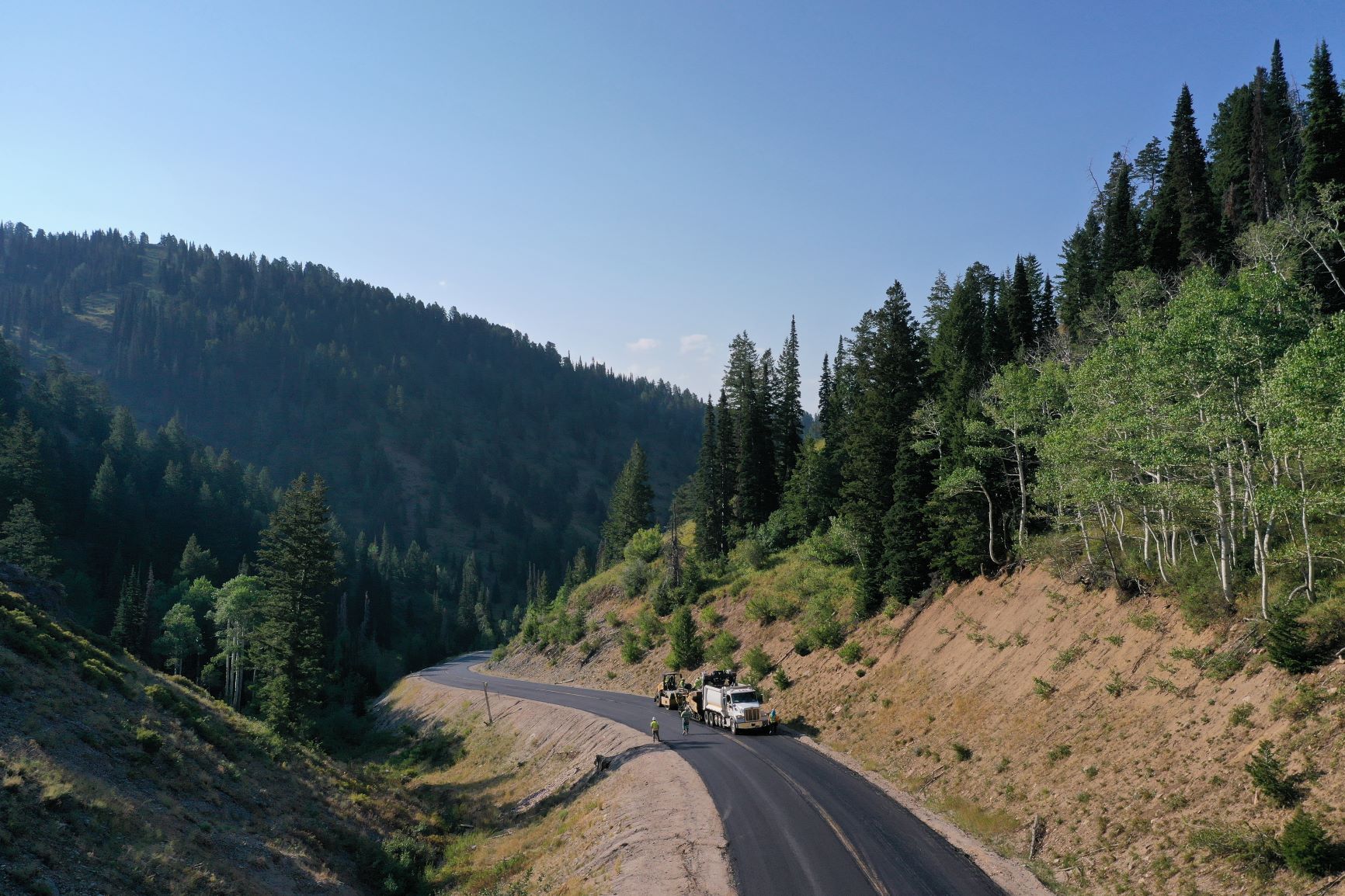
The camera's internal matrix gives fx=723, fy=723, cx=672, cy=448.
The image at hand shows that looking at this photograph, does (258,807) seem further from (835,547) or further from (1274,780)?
(835,547)

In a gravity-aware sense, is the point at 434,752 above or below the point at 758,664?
below

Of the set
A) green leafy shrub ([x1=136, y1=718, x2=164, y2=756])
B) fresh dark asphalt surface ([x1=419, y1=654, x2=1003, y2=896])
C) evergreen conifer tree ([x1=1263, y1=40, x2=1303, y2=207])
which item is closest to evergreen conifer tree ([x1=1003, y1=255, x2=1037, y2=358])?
evergreen conifer tree ([x1=1263, y1=40, x2=1303, y2=207])

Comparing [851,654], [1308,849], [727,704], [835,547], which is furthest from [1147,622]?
[835,547]

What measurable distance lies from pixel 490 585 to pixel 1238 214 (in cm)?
17453

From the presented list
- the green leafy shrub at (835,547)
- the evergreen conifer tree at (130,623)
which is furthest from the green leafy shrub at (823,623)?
the evergreen conifer tree at (130,623)

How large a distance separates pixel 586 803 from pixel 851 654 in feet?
55.6

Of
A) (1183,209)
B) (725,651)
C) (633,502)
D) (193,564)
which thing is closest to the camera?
(725,651)

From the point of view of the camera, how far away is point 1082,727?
2241 centimetres

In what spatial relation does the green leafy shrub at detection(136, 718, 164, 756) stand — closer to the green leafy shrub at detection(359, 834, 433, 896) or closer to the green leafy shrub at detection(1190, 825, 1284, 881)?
the green leafy shrub at detection(359, 834, 433, 896)

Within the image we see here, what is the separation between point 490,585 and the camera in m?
194

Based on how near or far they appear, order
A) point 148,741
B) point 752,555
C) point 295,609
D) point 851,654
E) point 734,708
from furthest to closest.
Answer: point 752,555
point 295,609
point 851,654
point 734,708
point 148,741

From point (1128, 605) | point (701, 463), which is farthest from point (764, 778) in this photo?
point (701, 463)

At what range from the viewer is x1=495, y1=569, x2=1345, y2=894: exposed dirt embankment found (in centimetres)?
1573

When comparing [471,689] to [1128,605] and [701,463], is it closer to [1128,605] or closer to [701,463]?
[701,463]
